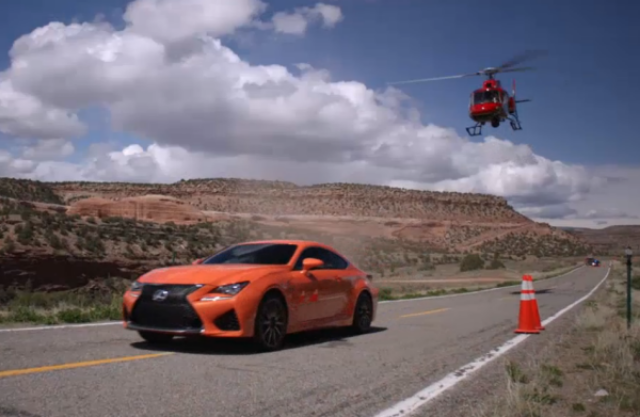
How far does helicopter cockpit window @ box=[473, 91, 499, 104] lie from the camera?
26.2 m

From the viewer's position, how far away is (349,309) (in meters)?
10.6

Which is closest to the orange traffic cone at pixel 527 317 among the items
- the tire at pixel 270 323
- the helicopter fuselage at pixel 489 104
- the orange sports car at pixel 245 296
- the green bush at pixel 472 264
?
the orange sports car at pixel 245 296

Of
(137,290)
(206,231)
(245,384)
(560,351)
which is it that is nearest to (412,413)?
(245,384)

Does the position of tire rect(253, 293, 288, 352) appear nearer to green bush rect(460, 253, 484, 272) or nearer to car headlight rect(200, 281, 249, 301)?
car headlight rect(200, 281, 249, 301)

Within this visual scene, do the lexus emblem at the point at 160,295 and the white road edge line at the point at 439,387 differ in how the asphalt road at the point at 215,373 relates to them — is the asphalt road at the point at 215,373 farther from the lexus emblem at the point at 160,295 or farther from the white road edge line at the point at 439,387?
the lexus emblem at the point at 160,295

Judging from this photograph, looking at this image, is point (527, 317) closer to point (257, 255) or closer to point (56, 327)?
point (257, 255)

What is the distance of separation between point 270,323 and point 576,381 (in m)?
3.64

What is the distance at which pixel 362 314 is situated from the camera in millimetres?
11016

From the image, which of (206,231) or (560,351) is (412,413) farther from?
(206,231)

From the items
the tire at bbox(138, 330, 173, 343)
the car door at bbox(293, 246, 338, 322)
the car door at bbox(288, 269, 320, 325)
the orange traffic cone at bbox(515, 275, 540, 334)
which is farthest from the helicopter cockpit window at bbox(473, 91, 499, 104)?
the tire at bbox(138, 330, 173, 343)

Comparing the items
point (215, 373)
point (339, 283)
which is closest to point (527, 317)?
point (339, 283)

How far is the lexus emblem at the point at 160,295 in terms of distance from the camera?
8.10 meters

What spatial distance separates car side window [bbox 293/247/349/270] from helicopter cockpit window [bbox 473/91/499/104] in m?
17.3

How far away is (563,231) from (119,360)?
127253 mm
